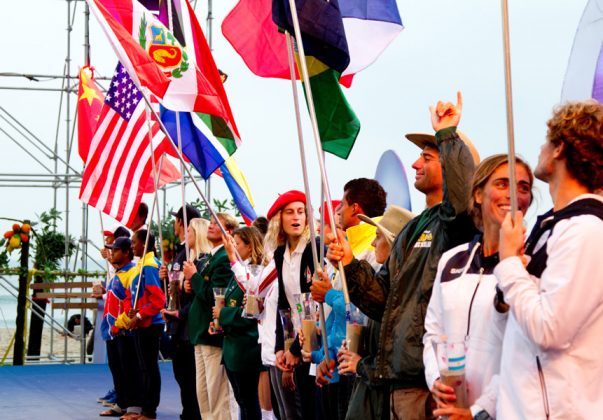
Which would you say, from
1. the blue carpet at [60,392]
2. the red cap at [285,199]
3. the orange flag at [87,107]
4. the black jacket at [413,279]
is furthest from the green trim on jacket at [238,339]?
the orange flag at [87,107]

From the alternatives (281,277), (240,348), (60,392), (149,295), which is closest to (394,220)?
(281,277)

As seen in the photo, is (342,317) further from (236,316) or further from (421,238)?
(236,316)

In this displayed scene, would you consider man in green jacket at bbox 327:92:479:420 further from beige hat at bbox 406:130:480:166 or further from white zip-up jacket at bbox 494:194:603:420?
white zip-up jacket at bbox 494:194:603:420

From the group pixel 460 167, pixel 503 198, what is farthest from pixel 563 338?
pixel 460 167

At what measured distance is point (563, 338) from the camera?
9.80 feet

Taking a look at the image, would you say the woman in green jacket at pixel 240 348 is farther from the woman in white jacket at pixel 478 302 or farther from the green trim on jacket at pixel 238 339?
the woman in white jacket at pixel 478 302

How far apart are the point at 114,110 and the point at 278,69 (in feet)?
14.9

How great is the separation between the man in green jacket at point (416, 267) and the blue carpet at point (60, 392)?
6.52m

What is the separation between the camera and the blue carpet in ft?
37.0

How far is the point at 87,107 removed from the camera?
12.8 meters

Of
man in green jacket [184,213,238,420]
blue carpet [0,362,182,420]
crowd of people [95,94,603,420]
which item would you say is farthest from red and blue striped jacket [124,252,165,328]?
crowd of people [95,94,603,420]

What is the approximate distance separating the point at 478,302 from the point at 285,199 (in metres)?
3.35

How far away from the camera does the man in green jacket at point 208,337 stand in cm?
887

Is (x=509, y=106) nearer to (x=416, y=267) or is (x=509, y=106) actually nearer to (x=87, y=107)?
(x=416, y=267)
